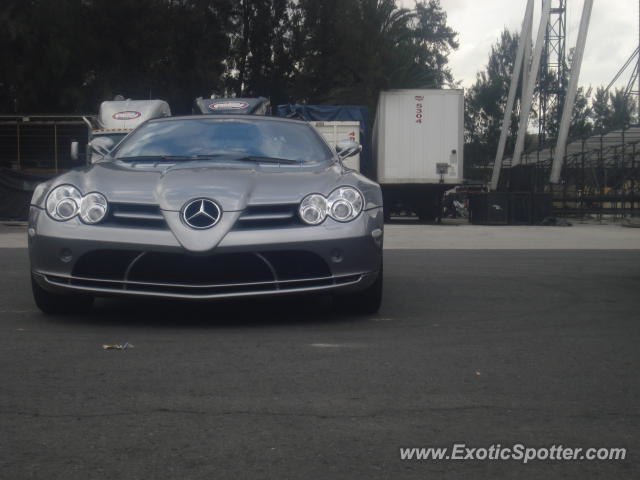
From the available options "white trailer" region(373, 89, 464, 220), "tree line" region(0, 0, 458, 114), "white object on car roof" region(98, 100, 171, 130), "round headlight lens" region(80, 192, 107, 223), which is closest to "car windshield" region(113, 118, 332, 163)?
"round headlight lens" region(80, 192, 107, 223)

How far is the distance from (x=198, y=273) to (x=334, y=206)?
35.2 inches

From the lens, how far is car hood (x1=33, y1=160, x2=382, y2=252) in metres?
5.52

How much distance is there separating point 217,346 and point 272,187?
1111mm

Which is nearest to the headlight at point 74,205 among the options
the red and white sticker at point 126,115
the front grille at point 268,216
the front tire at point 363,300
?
the front grille at point 268,216

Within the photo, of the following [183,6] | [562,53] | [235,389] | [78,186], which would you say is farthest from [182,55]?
[562,53]

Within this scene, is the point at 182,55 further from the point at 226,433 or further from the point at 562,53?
the point at 562,53

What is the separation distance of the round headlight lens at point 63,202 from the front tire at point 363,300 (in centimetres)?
170

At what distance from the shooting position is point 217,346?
5078 millimetres

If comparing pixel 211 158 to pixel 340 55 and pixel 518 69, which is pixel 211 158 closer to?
pixel 340 55

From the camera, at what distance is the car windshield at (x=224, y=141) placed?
268 inches

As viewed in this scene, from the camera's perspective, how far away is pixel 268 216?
5.59 m

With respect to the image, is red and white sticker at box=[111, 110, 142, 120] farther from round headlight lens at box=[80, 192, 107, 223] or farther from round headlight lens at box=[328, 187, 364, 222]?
round headlight lens at box=[328, 187, 364, 222]

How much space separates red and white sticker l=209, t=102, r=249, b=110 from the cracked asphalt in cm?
1377

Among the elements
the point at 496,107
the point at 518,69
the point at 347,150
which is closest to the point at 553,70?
the point at 496,107
